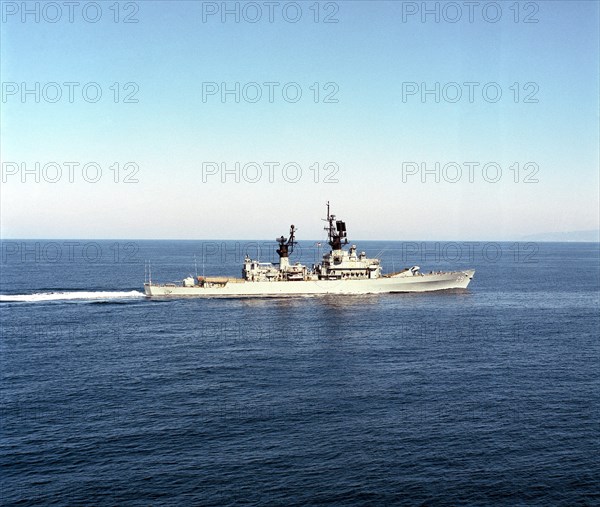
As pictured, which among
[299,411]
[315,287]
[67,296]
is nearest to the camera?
[299,411]

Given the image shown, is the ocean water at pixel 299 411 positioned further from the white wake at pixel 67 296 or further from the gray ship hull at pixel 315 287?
the gray ship hull at pixel 315 287

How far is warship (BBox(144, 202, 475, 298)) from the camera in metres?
107

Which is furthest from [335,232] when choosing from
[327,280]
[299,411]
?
[299,411]

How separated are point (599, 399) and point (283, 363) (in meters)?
29.1

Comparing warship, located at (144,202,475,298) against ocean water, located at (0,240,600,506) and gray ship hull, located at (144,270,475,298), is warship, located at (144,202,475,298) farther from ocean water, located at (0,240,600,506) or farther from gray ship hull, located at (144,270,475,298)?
ocean water, located at (0,240,600,506)

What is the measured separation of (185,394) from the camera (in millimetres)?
44594

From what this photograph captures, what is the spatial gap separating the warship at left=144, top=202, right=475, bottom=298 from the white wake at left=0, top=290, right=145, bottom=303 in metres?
5.84

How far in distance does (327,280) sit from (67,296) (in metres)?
50.5

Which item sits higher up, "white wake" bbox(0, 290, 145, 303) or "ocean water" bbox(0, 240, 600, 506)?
"white wake" bbox(0, 290, 145, 303)

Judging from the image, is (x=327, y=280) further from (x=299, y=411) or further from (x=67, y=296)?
(x=299, y=411)

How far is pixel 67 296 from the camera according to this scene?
96.9m

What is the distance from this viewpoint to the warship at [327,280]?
351ft

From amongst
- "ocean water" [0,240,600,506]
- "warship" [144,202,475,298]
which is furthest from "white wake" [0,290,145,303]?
"ocean water" [0,240,600,506]

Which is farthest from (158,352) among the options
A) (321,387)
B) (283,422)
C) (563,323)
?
(563,323)
